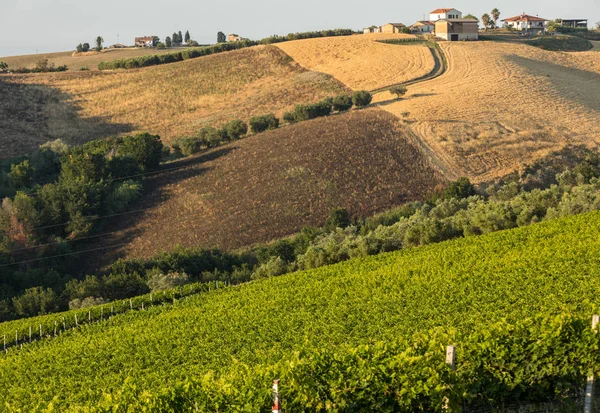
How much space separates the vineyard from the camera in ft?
46.0

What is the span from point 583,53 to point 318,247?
246ft

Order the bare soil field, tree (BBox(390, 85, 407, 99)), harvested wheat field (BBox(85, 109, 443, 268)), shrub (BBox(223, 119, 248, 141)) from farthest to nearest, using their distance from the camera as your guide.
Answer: the bare soil field, tree (BBox(390, 85, 407, 99)), shrub (BBox(223, 119, 248, 141)), harvested wheat field (BBox(85, 109, 443, 268))

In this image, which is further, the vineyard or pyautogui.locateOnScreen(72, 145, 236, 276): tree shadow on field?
pyautogui.locateOnScreen(72, 145, 236, 276): tree shadow on field

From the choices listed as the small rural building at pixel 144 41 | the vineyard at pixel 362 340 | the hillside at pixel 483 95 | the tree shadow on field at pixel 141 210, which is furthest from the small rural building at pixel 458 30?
the small rural building at pixel 144 41

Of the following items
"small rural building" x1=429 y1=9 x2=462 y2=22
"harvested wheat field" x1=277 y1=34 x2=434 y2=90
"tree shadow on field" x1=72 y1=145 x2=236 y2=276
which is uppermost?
"small rural building" x1=429 y1=9 x2=462 y2=22

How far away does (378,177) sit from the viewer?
215 ft

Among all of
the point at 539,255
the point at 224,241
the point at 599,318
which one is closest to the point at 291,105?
the point at 224,241

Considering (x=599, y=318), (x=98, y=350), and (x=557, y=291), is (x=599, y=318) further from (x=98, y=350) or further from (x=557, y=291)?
(x=98, y=350)

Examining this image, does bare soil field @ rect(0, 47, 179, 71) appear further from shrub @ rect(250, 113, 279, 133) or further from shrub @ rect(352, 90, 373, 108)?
shrub @ rect(352, 90, 373, 108)

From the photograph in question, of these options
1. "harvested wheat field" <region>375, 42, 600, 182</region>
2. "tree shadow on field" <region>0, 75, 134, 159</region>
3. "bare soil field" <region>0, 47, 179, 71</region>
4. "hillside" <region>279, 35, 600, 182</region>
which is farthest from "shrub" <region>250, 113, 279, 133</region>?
"bare soil field" <region>0, 47, 179, 71</region>

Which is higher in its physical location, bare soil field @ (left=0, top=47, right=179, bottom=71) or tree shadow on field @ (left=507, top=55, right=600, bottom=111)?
bare soil field @ (left=0, top=47, right=179, bottom=71)

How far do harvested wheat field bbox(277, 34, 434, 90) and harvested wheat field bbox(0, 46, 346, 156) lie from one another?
8.00 ft

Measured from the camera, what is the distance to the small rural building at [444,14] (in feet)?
413

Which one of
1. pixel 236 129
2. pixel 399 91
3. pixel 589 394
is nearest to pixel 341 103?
pixel 399 91
